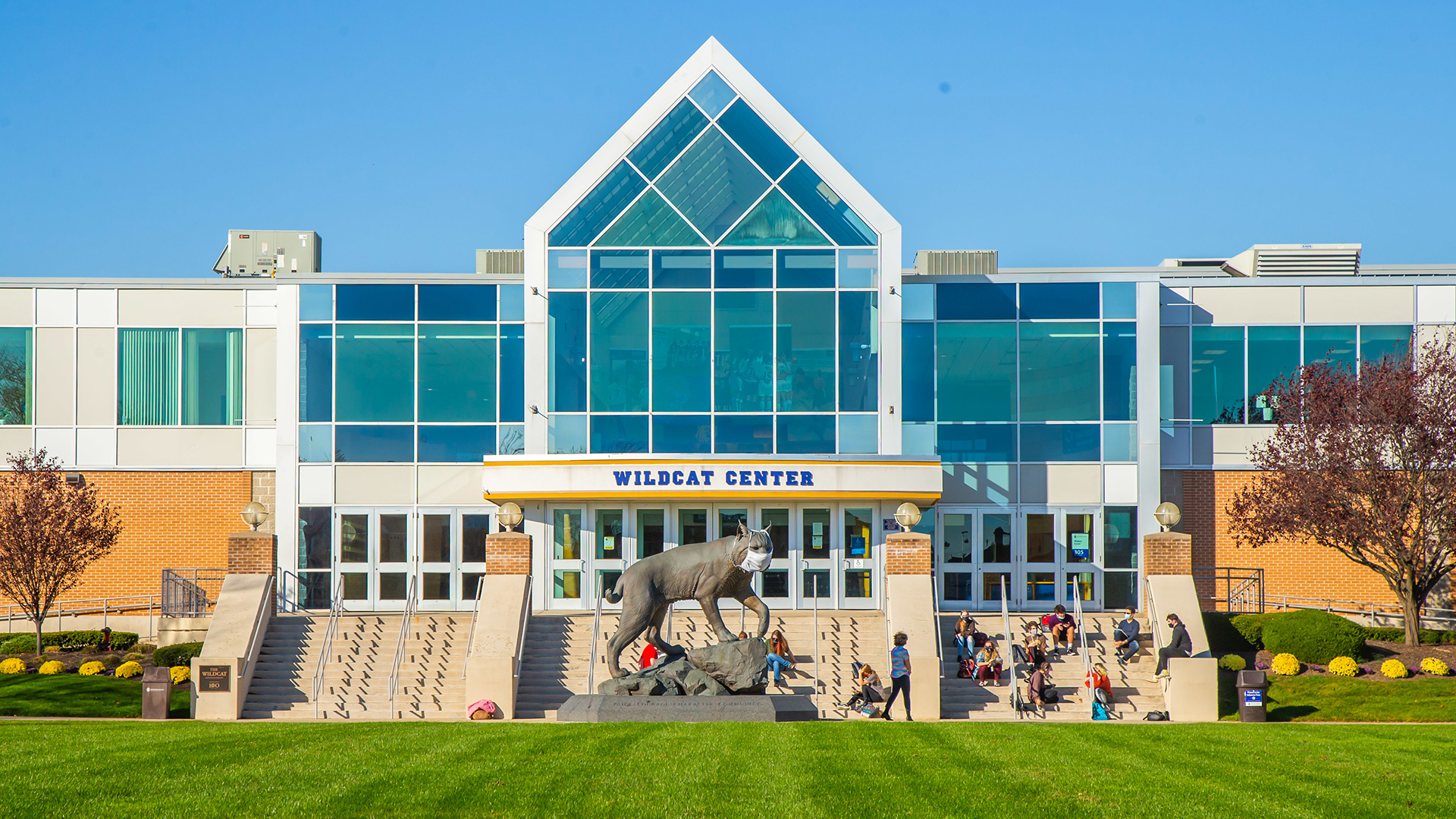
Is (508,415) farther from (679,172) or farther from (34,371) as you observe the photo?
(34,371)

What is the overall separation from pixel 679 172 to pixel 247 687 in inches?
547

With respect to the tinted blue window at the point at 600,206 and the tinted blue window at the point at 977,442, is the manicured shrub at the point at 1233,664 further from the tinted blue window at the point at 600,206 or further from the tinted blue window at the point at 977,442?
the tinted blue window at the point at 600,206

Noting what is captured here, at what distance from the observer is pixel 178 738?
1490 cm

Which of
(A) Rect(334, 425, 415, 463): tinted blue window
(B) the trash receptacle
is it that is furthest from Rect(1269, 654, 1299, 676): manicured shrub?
(A) Rect(334, 425, 415, 463): tinted blue window

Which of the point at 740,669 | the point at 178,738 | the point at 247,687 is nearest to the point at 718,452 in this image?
the point at 740,669

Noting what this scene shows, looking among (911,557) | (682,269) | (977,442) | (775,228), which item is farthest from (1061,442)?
(682,269)

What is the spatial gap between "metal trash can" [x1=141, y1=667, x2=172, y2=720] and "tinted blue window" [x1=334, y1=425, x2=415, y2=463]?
31.8 ft

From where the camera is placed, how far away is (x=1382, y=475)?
2517cm

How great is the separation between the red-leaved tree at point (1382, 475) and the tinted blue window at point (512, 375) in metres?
16.6

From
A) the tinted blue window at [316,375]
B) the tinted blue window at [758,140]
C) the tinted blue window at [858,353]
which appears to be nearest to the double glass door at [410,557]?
the tinted blue window at [316,375]

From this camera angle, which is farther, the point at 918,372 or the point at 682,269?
the point at 918,372

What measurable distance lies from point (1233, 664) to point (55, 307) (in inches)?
1115

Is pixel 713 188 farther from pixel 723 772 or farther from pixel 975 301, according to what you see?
pixel 723 772

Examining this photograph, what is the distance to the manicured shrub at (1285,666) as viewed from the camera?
23.7 meters
